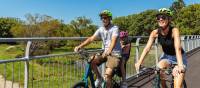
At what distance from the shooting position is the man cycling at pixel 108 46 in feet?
26.6

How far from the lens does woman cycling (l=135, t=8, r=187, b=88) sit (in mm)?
5980

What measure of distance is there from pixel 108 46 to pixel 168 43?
89.3 inches

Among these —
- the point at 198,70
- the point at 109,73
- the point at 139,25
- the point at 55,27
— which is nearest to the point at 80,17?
the point at 55,27

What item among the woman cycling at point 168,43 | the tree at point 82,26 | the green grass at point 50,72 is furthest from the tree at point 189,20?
the woman cycling at point 168,43

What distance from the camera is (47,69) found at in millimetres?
8188

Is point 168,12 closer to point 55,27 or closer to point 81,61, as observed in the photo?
point 81,61

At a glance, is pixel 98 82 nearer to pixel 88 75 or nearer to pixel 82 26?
pixel 88 75

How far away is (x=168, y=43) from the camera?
635 cm

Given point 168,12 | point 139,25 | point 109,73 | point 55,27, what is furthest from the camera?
point 139,25

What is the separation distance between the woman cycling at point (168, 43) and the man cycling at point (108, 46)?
5.74ft

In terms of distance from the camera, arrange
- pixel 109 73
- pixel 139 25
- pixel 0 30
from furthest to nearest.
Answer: pixel 139 25 → pixel 0 30 → pixel 109 73

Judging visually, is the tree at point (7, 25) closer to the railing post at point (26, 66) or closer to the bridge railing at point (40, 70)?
the bridge railing at point (40, 70)

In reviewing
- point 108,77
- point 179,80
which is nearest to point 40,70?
point 108,77

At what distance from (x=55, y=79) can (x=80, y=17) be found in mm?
102729
